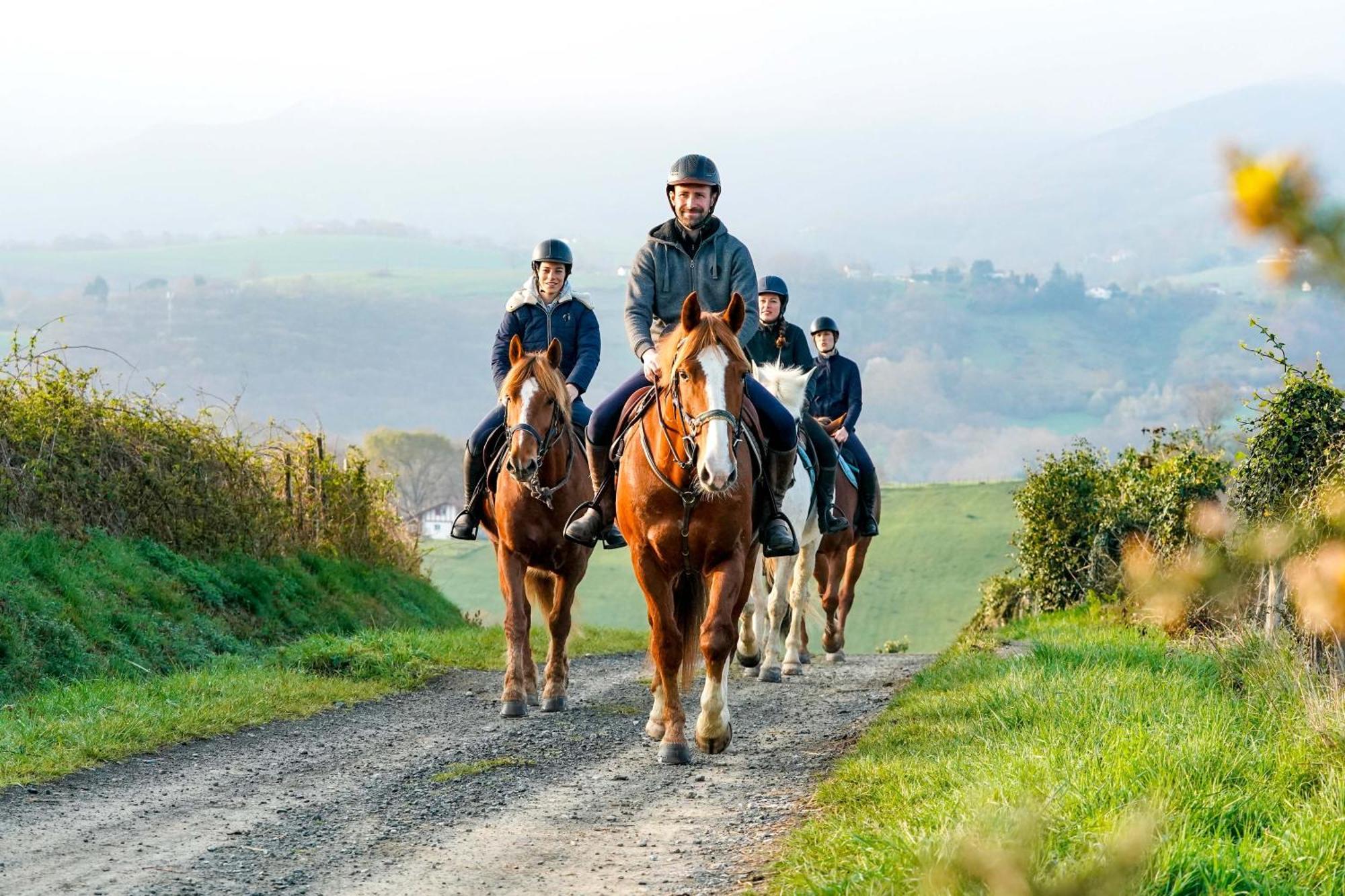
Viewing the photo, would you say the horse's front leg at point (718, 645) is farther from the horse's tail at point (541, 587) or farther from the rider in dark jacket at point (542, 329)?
the rider in dark jacket at point (542, 329)

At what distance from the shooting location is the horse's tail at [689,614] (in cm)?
799

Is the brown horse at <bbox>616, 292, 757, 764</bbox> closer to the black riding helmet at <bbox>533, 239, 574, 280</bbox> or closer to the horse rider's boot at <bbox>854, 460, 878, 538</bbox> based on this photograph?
the black riding helmet at <bbox>533, 239, 574, 280</bbox>

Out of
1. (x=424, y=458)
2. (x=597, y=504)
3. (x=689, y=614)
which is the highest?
(x=597, y=504)

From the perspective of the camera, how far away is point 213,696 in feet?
33.1

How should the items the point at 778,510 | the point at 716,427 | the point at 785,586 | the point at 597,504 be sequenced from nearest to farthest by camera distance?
the point at 716,427 < the point at 778,510 < the point at 597,504 < the point at 785,586

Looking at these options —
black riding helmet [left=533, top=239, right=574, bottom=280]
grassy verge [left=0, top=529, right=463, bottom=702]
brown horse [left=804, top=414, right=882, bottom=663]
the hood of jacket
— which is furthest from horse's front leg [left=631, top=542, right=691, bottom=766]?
brown horse [left=804, top=414, right=882, bottom=663]

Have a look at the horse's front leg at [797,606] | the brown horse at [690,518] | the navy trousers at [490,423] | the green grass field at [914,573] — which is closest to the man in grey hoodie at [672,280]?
the brown horse at [690,518]

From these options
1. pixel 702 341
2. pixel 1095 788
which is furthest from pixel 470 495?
pixel 1095 788

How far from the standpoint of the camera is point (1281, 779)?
19.9 ft

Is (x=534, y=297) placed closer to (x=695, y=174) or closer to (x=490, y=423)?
(x=490, y=423)

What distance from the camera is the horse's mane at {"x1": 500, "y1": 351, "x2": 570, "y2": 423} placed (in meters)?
9.49

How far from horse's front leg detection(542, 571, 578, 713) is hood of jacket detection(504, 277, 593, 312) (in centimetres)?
214

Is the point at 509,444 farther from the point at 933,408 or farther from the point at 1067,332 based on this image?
the point at 1067,332

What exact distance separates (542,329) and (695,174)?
2.33m
